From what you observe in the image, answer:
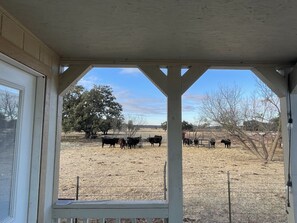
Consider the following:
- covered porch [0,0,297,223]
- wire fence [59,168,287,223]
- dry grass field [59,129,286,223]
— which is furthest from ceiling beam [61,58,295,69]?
wire fence [59,168,287,223]

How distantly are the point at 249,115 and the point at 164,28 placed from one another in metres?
2.98

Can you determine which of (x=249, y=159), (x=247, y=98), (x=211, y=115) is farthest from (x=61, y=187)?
(x=247, y=98)

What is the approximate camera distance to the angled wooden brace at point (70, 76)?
2.29 m

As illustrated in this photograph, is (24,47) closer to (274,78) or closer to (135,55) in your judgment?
(135,55)

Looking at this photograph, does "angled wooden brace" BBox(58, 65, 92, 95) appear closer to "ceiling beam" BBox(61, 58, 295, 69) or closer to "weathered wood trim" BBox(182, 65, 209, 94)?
"ceiling beam" BBox(61, 58, 295, 69)

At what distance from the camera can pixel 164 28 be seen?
1611 mm

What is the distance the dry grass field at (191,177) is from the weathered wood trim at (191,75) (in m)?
0.63

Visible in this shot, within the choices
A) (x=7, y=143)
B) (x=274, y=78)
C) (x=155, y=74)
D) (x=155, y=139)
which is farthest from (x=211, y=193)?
(x=7, y=143)

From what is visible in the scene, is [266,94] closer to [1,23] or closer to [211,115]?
[211,115]

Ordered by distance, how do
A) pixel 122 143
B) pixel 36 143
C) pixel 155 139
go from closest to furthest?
1. pixel 36 143
2. pixel 155 139
3. pixel 122 143

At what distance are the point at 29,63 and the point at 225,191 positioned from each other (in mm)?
3025

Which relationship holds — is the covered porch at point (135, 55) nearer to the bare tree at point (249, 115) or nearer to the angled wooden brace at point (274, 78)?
the angled wooden brace at point (274, 78)

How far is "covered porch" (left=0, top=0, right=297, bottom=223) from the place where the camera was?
141 centimetres

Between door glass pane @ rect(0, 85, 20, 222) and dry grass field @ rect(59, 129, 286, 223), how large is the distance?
1.05 m
